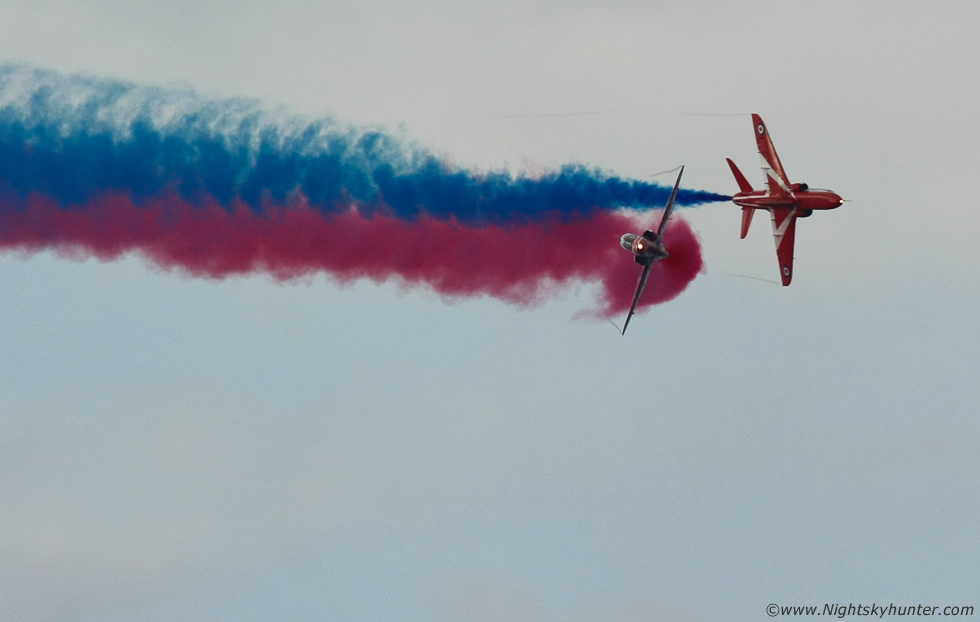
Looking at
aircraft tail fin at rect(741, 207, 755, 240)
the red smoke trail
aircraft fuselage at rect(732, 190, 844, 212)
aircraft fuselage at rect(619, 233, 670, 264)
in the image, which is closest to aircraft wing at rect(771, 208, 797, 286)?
aircraft fuselage at rect(732, 190, 844, 212)

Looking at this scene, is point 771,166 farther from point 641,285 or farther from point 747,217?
point 641,285

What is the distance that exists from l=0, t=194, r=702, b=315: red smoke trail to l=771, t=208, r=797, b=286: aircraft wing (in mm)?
2874

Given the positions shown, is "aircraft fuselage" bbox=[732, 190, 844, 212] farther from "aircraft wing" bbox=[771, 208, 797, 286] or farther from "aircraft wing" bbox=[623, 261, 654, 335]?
"aircraft wing" bbox=[623, 261, 654, 335]

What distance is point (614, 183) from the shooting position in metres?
59.0

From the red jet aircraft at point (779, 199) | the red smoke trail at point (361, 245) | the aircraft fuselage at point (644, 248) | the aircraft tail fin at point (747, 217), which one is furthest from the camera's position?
the aircraft tail fin at point (747, 217)

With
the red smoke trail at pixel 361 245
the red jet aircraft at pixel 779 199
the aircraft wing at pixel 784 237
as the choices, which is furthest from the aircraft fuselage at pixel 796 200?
the red smoke trail at pixel 361 245

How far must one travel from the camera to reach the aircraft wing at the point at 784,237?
5775cm

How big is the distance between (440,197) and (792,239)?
12632mm

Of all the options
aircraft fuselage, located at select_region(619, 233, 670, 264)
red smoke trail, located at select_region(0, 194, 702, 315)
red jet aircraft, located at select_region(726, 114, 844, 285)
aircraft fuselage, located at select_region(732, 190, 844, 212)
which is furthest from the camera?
aircraft fuselage, located at select_region(619, 233, 670, 264)

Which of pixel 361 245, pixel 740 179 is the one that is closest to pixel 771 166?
pixel 740 179

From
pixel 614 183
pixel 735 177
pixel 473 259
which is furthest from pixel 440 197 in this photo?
pixel 735 177

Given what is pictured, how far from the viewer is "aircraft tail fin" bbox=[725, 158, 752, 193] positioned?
57.3 meters

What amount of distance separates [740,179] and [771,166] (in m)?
1.29

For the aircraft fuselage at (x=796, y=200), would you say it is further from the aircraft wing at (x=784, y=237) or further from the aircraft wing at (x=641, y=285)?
the aircraft wing at (x=641, y=285)
